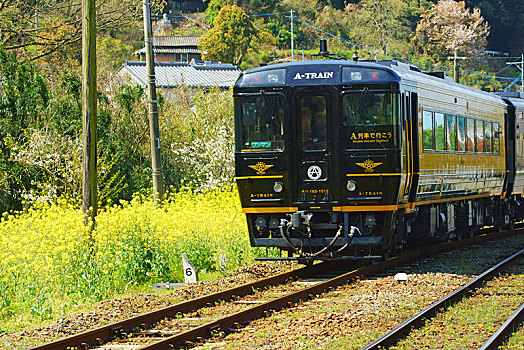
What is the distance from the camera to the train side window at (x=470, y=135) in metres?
17.6

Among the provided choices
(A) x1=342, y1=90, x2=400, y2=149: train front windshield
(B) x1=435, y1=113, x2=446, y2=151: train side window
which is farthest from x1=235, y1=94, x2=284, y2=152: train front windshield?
(B) x1=435, y1=113, x2=446, y2=151: train side window

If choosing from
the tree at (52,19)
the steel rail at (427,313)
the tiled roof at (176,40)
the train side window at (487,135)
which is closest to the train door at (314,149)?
the steel rail at (427,313)

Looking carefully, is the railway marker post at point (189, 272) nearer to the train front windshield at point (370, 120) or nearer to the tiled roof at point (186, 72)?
the train front windshield at point (370, 120)

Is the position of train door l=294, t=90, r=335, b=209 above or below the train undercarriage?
above

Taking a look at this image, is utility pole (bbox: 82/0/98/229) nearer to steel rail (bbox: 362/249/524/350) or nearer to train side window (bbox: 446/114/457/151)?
steel rail (bbox: 362/249/524/350)

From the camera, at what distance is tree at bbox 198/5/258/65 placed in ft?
238

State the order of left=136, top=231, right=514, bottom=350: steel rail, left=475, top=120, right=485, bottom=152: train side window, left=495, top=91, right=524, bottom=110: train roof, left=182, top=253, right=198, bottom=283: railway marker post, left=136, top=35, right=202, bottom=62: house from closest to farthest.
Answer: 1. left=136, top=231, right=514, bottom=350: steel rail
2. left=182, top=253, right=198, bottom=283: railway marker post
3. left=475, top=120, right=485, bottom=152: train side window
4. left=495, top=91, right=524, bottom=110: train roof
5. left=136, top=35, right=202, bottom=62: house

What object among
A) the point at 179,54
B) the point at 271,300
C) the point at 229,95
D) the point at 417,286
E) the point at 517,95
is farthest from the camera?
the point at 179,54

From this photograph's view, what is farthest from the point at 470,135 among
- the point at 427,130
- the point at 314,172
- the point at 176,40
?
the point at 176,40

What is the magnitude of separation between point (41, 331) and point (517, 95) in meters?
18.3

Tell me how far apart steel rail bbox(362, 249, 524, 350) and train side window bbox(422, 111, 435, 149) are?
2507mm

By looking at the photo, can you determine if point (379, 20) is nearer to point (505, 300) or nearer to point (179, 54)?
point (179, 54)

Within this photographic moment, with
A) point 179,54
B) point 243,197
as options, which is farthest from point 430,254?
point 179,54

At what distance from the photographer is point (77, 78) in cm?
2503
